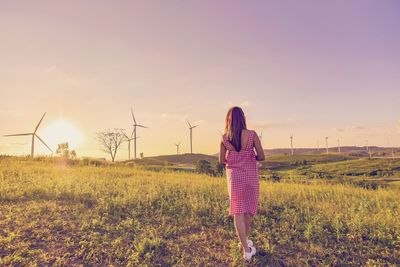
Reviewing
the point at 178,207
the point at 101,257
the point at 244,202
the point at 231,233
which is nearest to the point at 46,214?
the point at 101,257

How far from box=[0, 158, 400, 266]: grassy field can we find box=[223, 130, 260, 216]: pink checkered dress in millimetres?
955

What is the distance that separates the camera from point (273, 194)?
9625 millimetres

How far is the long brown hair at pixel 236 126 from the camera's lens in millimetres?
5309

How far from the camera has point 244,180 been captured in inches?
210

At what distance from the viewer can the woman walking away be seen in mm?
5293

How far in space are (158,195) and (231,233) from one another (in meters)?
3.29

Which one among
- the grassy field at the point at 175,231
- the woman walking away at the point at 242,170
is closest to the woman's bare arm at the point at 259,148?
the woman walking away at the point at 242,170

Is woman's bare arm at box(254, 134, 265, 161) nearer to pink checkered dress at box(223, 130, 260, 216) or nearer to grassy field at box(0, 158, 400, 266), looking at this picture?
pink checkered dress at box(223, 130, 260, 216)

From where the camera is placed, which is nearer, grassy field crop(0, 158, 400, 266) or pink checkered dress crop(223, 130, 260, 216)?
pink checkered dress crop(223, 130, 260, 216)

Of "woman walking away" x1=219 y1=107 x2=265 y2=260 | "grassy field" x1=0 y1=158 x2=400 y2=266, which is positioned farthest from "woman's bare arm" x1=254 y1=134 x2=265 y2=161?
"grassy field" x1=0 y1=158 x2=400 y2=266

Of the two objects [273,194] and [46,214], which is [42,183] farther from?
[273,194]

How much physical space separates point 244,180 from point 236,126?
98 cm

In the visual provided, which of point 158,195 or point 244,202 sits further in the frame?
point 158,195

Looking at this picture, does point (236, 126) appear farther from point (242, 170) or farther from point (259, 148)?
point (242, 170)
